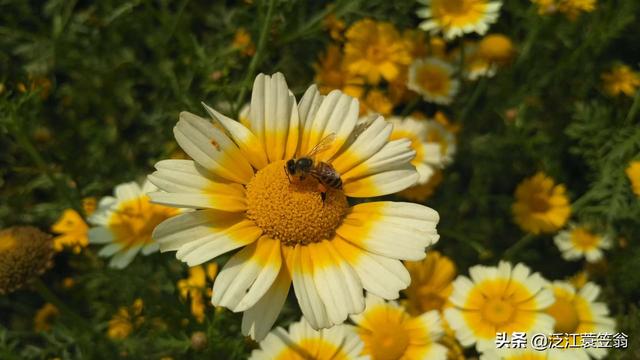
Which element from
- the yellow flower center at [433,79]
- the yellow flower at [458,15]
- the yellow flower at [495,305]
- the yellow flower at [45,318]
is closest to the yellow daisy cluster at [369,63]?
the yellow flower center at [433,79]

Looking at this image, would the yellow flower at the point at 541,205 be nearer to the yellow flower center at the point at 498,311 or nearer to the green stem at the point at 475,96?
the green stem at the point at 475,96

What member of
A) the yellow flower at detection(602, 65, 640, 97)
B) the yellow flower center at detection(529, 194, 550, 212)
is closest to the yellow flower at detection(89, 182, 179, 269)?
the yellow flower center at detection(529, 194, 550, 212)

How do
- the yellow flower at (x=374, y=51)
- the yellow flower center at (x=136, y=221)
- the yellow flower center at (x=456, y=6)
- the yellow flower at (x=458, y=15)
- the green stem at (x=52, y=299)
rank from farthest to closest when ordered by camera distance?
the yellow flower at (x=374, y=51)
the yellow flower center at (x=456, y=6)
the yellow flower at (x=458, y=15)
the yellow flower center at (x=136, y=221)
the green stem at (x=52, y=299)

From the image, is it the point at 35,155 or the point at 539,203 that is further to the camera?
the point at 539,203

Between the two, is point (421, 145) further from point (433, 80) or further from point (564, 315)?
point (564, 315)

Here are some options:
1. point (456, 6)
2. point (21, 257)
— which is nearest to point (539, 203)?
point (456, 6)

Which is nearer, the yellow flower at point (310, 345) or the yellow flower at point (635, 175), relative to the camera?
the yellow flower at point (310, 345)

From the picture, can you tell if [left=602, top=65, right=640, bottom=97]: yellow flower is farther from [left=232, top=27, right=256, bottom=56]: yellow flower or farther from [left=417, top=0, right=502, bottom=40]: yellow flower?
[left=232, top=27, right=256, bottom=56]: yellow flower
